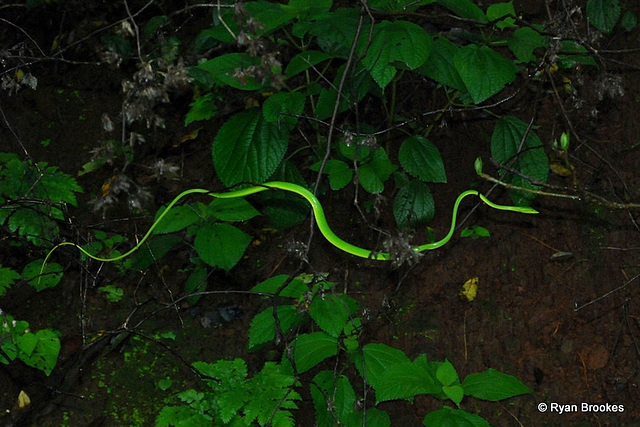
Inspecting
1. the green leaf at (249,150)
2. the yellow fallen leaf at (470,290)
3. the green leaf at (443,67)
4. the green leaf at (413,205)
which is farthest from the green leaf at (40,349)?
the green leaf at (443,67)

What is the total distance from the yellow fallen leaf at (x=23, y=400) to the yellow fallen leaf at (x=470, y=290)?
2.26m

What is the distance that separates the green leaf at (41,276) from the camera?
3.45 m

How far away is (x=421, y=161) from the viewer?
122 inches

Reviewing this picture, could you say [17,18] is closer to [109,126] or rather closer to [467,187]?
[109,126]

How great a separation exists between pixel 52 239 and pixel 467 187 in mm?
2332

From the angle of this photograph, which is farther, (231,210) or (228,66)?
(231,210)

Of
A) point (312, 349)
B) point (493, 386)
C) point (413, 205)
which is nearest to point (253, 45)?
point (312, 349)

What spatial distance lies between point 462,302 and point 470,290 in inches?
3.2

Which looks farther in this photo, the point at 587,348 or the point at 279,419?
the point at 587,348

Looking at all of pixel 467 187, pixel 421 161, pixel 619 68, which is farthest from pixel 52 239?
pixel 619 68

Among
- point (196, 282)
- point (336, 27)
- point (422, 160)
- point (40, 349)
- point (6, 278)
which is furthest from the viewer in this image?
point (196, 282)

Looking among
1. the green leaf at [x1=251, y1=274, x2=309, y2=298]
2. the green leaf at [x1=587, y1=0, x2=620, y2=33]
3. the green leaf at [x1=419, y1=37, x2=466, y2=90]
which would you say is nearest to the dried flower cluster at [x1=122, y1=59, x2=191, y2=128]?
the green leaf at [x1=251, y1=274, x2=309, y2=298]

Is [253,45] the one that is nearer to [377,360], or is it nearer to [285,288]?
[285,288]

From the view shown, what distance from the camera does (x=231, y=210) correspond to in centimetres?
313
